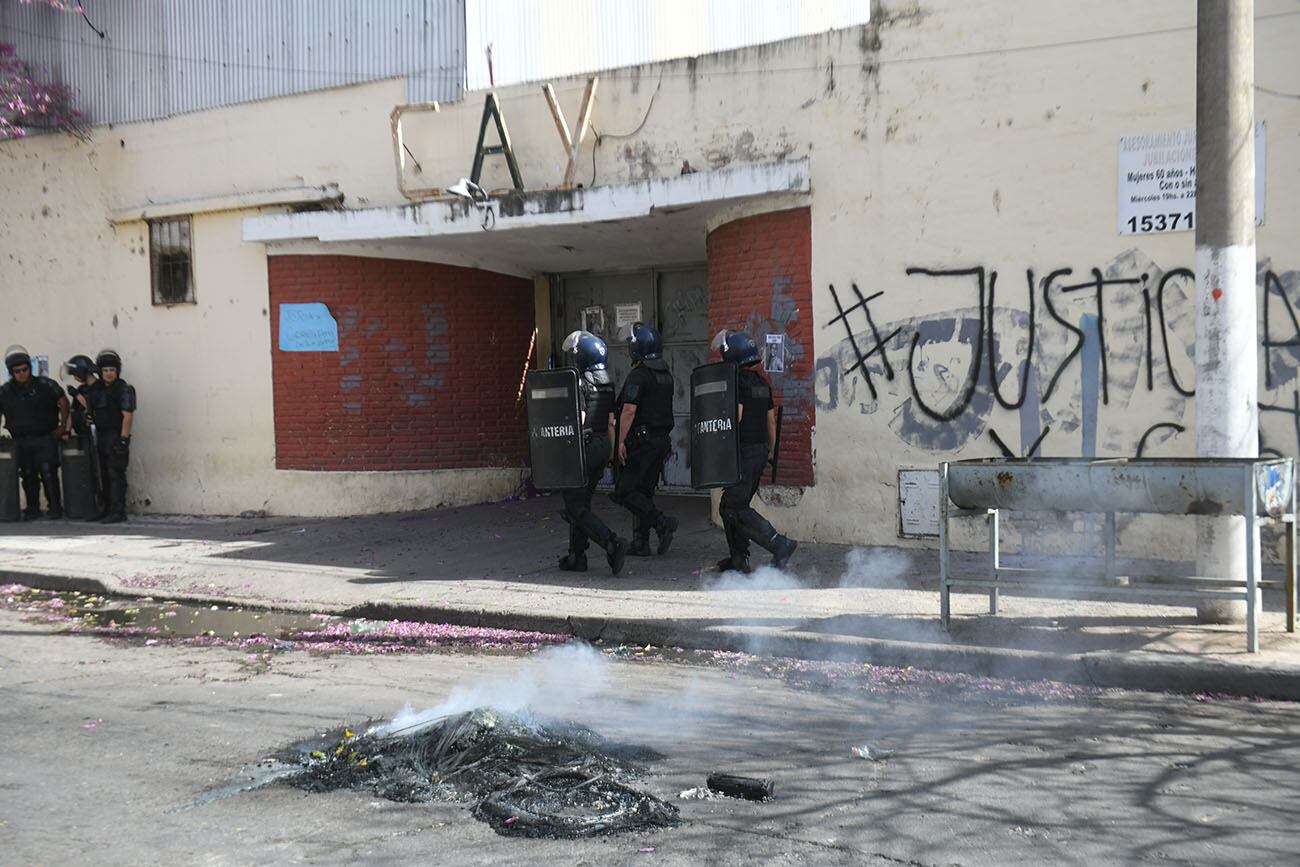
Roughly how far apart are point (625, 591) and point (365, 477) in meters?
5.42

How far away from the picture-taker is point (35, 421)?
42.9 feet

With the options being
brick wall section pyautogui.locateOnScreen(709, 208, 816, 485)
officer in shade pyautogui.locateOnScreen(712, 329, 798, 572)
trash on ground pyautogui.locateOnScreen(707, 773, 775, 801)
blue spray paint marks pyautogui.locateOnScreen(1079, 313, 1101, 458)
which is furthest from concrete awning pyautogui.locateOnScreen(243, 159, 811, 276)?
trash on ground pyautogui.locateOnScreen(707, 773, 775, 801)

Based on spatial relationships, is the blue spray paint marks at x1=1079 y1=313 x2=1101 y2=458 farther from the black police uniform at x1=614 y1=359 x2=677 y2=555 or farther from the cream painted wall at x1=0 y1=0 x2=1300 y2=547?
the black police uniform at x1=614 y1=359 x2=677 y2=555

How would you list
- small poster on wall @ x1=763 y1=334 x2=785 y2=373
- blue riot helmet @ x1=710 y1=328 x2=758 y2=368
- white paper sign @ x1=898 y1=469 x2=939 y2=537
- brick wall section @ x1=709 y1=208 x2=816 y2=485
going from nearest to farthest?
blue riot helmet @ x1=710 y1=328 x2=758 y2=368 → white paper sign @ x1=898 y1=469 x2=939 y2=537 → brick wall section @ x1=709 y1=208 x2=816 y2=485 → small poster on wall @ x1=763 y1=334 x2=785 y2=373

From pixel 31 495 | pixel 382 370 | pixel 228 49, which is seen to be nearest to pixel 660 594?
pixel 382 370

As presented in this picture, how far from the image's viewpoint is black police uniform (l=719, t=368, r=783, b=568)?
8.07m

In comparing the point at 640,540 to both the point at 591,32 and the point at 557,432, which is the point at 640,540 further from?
the point at 591,32

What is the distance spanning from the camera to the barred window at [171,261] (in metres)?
13.2

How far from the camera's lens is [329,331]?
1229 cm

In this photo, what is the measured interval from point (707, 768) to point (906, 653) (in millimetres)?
2112

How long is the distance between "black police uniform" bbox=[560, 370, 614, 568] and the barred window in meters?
6.91

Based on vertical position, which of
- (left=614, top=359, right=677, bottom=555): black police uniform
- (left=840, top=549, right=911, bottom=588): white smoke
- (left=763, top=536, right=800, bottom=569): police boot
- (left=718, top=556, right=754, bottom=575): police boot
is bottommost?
(left=840, top=549, right=911, bottom=588): white smoke

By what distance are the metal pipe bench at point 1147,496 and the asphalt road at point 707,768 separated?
77cm

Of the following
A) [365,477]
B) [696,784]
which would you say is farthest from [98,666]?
[365,477]
